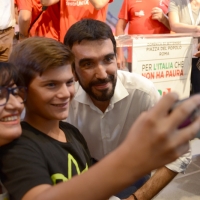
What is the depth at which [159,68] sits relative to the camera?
7.82 ft

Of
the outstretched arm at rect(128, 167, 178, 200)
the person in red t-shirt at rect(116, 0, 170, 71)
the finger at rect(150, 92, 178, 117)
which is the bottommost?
the outstretched arm at rect(128, 167, 178, 200)

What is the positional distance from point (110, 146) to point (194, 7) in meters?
1.40

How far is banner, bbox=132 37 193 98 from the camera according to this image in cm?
229

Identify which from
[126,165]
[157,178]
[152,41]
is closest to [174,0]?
[152,41]

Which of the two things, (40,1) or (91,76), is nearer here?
(91,76)

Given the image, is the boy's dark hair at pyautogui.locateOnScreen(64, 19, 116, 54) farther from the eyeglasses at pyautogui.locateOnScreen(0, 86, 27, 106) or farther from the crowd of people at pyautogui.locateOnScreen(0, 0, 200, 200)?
the eyeglasses at pyautogui.locateOnScreen(0, 86, 27, 106)

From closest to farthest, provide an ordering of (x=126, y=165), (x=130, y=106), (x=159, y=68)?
(x=126, y=165)
(x=130, y=106)
(x=159, y=68)

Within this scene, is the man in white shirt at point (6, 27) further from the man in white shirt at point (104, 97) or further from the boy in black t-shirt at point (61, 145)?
the boy in black t-shirt at point (61, 145)

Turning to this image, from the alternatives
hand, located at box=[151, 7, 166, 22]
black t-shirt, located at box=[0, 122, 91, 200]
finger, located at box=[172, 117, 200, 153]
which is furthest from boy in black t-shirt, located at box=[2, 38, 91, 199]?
hand, located at box=[151, 7, 166, 22]

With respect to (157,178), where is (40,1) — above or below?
above

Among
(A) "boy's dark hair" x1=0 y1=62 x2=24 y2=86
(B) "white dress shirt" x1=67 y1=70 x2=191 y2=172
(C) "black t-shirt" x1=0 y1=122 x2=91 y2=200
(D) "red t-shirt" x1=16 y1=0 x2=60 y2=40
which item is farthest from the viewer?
(D) "red t-shirt" x1=16 y1=0 x2=60 y2=40

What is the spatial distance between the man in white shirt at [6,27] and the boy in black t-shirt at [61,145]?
1.19m

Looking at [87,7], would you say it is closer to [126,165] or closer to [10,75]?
[10,75]

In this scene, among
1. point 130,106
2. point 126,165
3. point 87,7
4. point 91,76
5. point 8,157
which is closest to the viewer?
point 126,165
